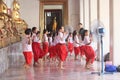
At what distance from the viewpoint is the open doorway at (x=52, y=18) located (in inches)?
939

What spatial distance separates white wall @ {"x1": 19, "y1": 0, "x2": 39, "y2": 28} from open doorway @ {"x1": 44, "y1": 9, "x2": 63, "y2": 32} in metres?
0.97

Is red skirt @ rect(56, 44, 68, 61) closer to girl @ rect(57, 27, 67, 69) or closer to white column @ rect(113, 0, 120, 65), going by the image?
girl @ rect(57, 27, 67, 69)

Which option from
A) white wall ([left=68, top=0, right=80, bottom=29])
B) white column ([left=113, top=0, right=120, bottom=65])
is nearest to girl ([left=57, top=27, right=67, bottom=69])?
white column ([left=113, top=0, right=120, bottom=65])

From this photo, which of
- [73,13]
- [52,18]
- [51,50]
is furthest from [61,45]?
[52,18]

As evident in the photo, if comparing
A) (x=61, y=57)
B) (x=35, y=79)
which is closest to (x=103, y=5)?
(x=61, y=57)

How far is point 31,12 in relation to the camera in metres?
23.0

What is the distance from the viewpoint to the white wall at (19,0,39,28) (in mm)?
22922

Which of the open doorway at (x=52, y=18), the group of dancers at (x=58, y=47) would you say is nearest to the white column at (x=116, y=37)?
the group of dancers at (x=58, y=47)

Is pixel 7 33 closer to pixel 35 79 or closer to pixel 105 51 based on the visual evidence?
pixel 105 51

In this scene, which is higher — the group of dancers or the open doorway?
the open doorway

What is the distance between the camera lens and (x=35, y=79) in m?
9.31

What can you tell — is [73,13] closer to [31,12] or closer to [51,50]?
[31,12]

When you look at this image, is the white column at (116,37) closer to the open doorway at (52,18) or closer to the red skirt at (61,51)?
the red skirt at (61,51)

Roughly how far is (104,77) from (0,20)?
4882mm
